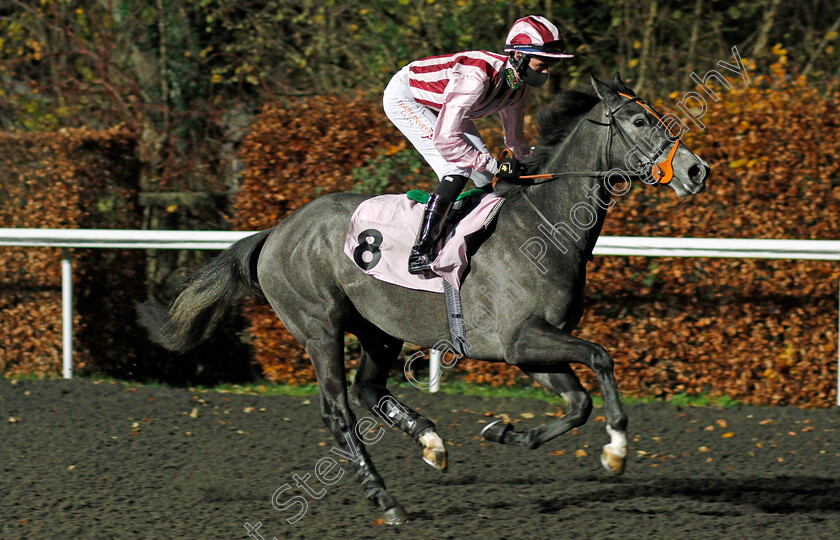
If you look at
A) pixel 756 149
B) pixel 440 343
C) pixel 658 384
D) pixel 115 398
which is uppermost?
pixel 756 149

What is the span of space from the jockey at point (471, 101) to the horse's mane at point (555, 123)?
4.0 inches

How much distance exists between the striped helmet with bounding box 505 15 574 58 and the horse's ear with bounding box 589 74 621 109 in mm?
161

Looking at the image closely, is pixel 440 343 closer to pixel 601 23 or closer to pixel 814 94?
pixel 814 94

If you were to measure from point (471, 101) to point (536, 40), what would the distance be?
0.37 meters

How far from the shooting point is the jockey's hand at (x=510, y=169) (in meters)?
3.89

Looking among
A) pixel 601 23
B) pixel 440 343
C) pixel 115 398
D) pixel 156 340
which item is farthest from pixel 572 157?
pixel 601 23

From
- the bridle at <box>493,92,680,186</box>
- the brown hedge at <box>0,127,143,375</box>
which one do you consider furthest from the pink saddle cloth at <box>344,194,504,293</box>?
the brown hedge at <box>0,127,143,375</box>

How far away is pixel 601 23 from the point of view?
9.23 m

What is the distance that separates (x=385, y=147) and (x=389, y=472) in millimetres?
2660

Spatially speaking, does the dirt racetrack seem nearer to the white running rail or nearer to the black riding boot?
the white running rail

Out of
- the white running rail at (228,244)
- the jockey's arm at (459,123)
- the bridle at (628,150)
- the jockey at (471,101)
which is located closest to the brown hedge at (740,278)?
the white running rail at (228,244)

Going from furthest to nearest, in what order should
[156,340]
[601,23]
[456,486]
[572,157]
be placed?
1. [601,23]
2. [156,340]
3. [456,486]
4. [572,157]

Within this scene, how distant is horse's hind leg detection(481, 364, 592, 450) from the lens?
12.1 ft

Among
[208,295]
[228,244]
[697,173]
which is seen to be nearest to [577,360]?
[697,173]
